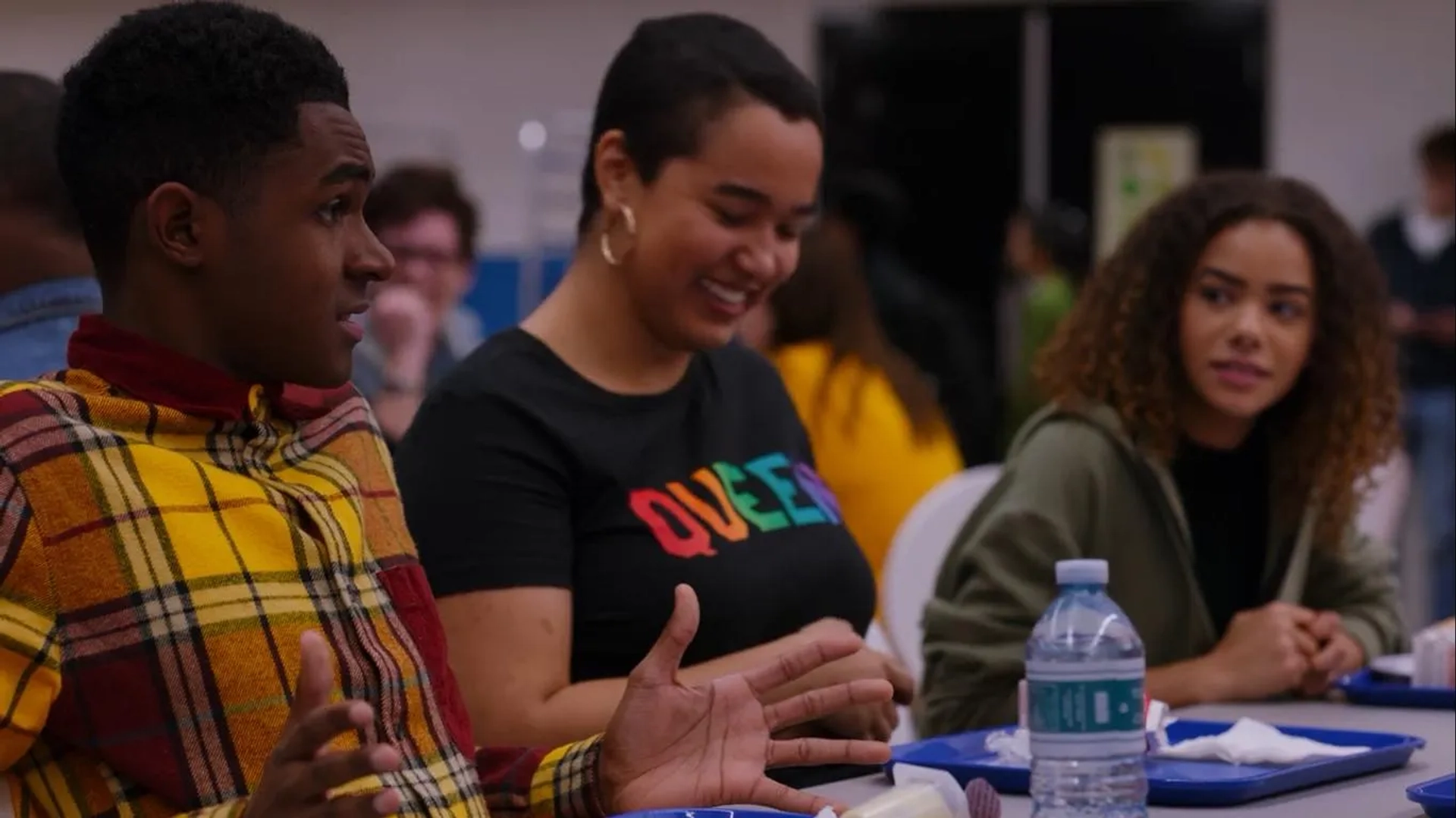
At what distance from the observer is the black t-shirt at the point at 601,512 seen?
1997 mm

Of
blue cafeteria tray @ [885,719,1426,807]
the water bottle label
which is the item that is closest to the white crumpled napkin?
blue cafeteria tray @ [885,719,1426,807]

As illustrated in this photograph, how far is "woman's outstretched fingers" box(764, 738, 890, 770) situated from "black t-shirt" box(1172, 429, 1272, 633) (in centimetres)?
123

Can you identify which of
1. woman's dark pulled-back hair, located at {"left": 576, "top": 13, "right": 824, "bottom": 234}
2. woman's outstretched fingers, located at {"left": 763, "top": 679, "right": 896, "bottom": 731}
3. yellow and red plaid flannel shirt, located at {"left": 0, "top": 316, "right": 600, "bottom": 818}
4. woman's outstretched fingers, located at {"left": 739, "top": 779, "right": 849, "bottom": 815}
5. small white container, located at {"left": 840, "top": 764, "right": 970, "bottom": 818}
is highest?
woman's dark pulled-back hair, located at {"left": 576, "top": 13, "right": 824, "bottom": 234}

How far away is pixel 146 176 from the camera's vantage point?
1431mm

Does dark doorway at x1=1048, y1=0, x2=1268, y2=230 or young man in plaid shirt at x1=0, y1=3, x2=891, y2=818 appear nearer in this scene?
young man in plaid shirt at x1=0, y1=3, x2=891, y2=818

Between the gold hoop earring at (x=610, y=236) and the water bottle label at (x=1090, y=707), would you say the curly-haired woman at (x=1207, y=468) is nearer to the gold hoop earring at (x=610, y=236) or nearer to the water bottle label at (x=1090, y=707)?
the gold hoop earring at (x=610, y=236)

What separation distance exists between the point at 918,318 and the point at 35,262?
476cm

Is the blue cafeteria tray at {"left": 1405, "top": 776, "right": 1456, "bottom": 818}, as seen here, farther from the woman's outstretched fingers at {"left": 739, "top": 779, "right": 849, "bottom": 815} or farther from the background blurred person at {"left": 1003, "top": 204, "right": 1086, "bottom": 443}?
the background blurred person at {"left": 1003, "top": 204, "right": 1086, "bottom": 443}

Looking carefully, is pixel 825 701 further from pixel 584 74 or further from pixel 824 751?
pixel 584 74

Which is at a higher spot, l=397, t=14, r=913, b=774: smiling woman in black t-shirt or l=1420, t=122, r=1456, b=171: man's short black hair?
l=1420, t=122, r=1456, b=171: man's short black hair

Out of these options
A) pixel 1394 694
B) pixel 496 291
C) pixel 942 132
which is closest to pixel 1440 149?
pixel 942 132

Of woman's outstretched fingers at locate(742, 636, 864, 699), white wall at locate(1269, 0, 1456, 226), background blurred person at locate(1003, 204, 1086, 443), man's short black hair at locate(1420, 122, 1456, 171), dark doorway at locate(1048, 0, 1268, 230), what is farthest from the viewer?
dark doorway at locate(1048, 0, 1268, 230)

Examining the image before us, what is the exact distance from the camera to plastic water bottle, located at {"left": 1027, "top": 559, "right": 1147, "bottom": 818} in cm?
151

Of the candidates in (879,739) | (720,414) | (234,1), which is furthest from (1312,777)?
(234,1)
